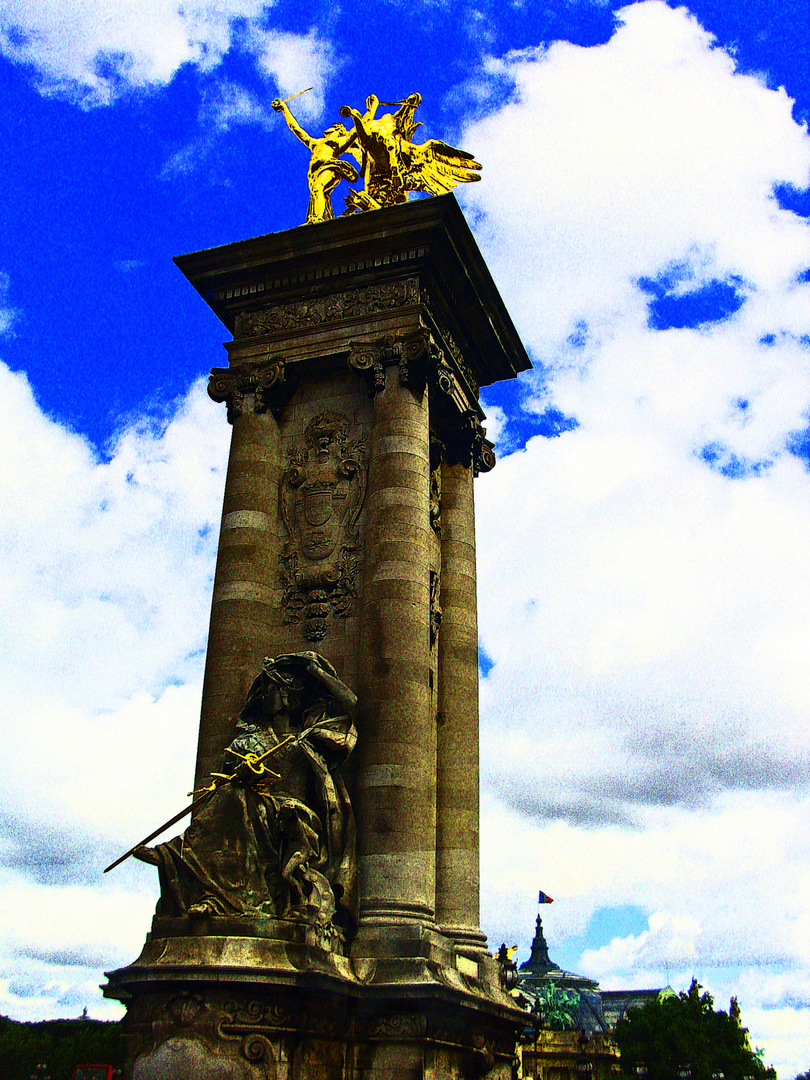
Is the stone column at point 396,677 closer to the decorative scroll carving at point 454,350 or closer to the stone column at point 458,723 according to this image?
the stone column at point 458,723

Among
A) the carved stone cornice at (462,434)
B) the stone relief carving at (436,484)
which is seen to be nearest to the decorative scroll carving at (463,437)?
the carved stone cornice at (462,434)

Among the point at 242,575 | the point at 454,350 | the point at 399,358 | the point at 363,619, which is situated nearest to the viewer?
the point at 363,619

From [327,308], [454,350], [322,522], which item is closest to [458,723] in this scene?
[322,522]

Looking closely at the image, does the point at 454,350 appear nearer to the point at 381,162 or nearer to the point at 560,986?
the point at 381,162

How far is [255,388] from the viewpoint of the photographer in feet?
73.2

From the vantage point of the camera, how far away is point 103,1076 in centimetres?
4872

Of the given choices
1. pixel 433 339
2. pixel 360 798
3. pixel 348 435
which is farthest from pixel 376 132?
pixel 360 798

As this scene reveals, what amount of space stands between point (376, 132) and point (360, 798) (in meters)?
15.3

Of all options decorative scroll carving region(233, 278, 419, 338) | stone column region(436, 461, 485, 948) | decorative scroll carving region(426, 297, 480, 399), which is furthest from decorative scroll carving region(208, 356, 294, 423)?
stone column region(436, 461, 485, 948)

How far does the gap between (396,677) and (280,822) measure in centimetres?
327

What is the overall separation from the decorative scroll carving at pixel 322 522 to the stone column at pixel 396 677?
1.83 feet

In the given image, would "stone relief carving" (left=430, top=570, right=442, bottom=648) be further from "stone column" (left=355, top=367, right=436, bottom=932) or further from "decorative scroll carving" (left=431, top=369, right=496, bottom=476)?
"decorative scroll carving" (left=431, top=369, right=496, bottom=476)

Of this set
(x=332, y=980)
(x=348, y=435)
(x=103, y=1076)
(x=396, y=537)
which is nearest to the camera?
(x=332, y=980)

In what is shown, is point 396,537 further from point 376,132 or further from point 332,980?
point 376,132
